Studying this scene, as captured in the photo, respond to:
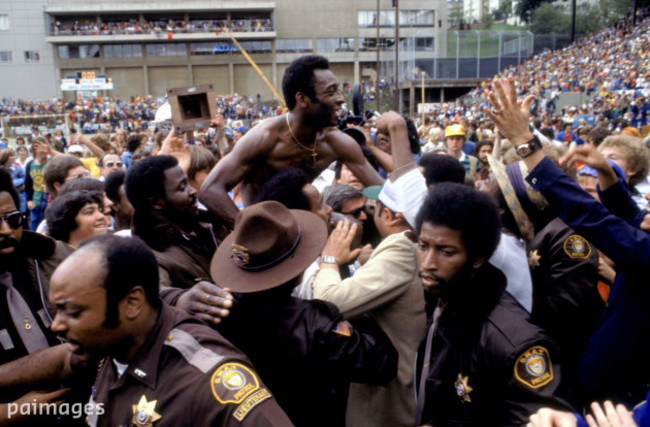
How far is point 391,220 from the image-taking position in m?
2.69

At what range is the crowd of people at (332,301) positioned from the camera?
5.69 feet

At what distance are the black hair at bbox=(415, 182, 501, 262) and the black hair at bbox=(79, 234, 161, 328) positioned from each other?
1086 millimetres

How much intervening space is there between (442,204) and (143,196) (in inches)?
64.6

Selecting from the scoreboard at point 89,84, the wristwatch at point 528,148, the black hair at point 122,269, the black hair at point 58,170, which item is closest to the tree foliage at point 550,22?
the scoreboard at point 89,84

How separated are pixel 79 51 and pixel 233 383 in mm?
58044

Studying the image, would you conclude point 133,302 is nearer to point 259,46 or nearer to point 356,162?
point 356,162

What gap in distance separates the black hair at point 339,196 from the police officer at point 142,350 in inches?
69.5

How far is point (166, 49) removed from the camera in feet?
171

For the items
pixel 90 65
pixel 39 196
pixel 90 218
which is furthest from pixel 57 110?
pixel 90 218

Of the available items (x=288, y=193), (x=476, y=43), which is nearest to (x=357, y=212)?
(x=288, y=193)

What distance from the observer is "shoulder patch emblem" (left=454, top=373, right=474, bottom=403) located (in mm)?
1896

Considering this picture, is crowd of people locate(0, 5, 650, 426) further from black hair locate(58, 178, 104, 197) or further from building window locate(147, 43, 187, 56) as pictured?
building window locate(147, 43, 187, 56)

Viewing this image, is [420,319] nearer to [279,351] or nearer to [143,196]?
[279,351]

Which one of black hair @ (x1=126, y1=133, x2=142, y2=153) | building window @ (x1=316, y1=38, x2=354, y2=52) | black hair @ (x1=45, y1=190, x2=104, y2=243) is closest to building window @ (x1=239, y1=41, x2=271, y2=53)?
building window @ (x1=316, y1=38, x2=354, y2=52)
